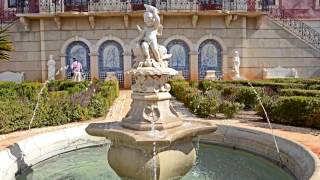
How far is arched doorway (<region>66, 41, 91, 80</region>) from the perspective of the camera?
2498 cm

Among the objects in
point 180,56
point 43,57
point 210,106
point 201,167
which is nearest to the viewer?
point 201,167

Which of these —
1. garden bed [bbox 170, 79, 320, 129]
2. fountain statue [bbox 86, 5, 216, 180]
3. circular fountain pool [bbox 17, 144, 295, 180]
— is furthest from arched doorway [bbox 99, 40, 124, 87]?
fountain statue [bbox 86, 5, 216, 180]

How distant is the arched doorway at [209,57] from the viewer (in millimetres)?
25156

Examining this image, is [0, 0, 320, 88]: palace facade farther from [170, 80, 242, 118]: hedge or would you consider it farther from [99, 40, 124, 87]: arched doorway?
[170, 80, 242, 118]: hedge

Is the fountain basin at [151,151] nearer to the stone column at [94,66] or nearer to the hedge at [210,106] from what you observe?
the hedge at [210,106]

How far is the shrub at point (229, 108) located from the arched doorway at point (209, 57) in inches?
472

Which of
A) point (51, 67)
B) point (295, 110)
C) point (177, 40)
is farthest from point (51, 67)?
point (295, 110)

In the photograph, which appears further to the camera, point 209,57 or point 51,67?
point 209,57

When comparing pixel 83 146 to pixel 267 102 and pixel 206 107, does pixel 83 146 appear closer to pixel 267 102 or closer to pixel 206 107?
pixel 206 107

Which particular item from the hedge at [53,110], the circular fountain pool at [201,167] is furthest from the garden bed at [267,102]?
the hedge at [53,110]

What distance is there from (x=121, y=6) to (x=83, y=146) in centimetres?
1444

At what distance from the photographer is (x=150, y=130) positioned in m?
6.96

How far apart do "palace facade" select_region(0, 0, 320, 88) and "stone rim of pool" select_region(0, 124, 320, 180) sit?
1433cm

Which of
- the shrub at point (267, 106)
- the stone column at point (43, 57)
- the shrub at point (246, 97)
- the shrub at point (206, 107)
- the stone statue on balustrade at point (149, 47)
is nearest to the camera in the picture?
the stone statue on balustrade at point (149, 47)
